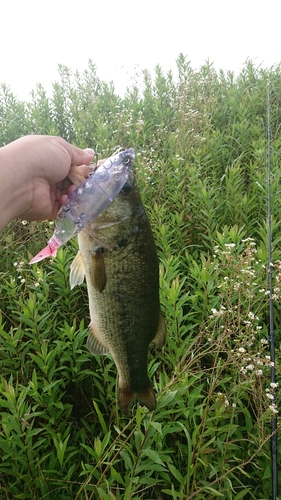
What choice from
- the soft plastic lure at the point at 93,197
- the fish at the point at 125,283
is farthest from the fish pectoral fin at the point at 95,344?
the soft plastic lure at the point at 93,197

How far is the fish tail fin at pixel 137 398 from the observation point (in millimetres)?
1755

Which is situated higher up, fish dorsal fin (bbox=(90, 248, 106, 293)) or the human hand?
the human hand

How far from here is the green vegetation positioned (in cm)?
202

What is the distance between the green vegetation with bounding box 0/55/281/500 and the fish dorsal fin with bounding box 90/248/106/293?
Result: 0.55 meters

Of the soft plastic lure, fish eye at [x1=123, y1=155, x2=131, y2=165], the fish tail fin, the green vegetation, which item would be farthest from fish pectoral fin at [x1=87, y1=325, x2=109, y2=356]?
fish eye at [x1=123, y1=155, x2=131, y2=165]

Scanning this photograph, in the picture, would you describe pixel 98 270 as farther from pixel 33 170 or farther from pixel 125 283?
pixel 33 170

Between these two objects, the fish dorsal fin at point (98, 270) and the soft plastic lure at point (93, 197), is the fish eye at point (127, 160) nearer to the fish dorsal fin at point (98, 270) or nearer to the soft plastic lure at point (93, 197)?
the soft plastic lure at point (93, 197)

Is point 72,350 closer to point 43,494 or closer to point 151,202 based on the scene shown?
point 43,494

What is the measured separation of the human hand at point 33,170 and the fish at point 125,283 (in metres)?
0.44

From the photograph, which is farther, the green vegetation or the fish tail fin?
the green vegetation

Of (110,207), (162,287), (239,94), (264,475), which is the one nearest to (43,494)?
(264,475)

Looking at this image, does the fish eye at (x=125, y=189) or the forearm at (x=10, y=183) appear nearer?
the fish eye at (x=125, y=189)

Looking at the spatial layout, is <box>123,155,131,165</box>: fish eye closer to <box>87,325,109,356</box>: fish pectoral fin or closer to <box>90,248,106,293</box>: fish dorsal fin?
<box>90,248,106,293</box>: fish dorsal fin

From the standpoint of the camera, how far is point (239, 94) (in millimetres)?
6734
